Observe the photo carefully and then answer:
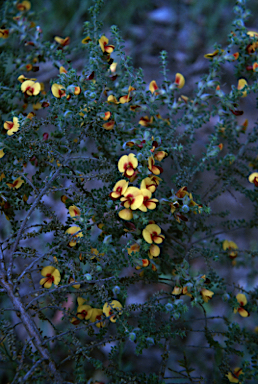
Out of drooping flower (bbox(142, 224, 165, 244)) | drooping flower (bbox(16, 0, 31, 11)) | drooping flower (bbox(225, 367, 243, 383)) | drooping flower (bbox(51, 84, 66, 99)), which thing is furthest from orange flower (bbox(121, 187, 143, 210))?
drooping flower (bbox(16, 0, 31, 11))

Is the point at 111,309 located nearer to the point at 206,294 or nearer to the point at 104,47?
the point at 206,294

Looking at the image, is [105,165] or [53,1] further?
[53,1]

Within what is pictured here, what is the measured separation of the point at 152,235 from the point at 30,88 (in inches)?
29.0

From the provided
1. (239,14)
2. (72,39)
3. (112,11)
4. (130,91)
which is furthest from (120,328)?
(112,11)

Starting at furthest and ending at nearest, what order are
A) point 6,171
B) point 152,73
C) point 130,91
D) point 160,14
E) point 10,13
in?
point 160,14, point 152,73, point 10,13, point 130,91, point 6,171

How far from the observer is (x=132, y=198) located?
107 cm

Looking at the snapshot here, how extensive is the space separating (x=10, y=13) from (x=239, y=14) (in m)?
1.13

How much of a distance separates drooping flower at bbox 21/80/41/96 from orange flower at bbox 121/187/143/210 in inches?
22.2

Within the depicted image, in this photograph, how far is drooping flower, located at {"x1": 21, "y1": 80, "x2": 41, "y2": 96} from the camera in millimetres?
1271

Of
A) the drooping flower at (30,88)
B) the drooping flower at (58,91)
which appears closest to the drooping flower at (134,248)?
the drooping flower at (58,91)

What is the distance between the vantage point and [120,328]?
3.49ft

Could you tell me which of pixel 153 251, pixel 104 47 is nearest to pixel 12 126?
pixel 104 47

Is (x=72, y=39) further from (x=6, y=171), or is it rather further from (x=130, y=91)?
(x=6, y=171)

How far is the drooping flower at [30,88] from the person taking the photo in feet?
4.17
